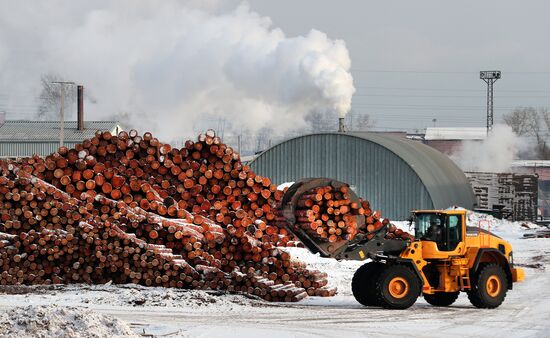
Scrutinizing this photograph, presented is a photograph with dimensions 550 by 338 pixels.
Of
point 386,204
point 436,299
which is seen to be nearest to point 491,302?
point 436,299

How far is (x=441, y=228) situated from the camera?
19828 millimetres

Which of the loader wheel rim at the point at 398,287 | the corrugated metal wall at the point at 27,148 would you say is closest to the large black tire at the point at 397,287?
the loader wheel rim at the point at 398,287

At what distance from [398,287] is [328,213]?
15.7 feet

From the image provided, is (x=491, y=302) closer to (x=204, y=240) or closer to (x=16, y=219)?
(x=204, y=240)

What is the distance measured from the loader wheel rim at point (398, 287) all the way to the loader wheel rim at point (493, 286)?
1.93 meters

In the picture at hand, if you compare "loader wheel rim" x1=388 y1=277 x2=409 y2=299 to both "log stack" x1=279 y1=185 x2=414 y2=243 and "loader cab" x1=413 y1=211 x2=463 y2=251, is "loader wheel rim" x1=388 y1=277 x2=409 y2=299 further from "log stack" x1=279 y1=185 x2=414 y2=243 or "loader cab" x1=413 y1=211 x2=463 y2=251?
"log stack" x1=279 y1=185 x2=414 y2=243

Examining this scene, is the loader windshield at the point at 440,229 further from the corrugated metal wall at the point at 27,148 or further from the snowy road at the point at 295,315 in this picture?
the corrugated metal wall at the point at 27,148

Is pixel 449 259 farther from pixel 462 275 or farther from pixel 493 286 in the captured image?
pixel 493 286

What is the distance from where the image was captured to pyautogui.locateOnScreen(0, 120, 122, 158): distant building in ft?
232

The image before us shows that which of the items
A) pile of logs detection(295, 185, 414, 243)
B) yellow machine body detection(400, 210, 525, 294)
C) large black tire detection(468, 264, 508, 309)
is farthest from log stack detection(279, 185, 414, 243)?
large black tire detection(468, 264, 508, 309)

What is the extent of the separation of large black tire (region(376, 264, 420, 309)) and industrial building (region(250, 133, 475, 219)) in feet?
81.4

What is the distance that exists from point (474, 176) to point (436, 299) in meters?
40.5

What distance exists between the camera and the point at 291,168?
1834 inches

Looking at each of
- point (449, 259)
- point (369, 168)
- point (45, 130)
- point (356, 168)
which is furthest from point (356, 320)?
point (45, 130)
